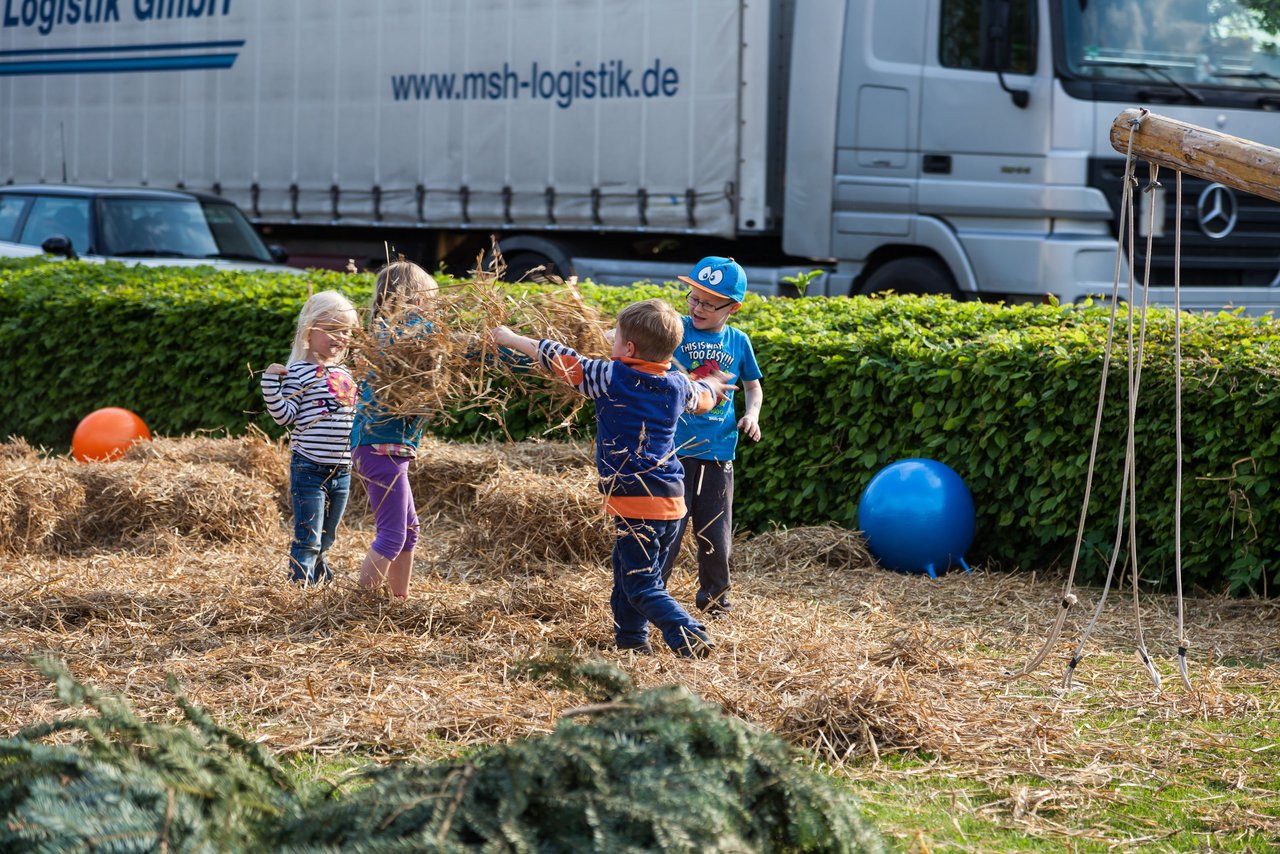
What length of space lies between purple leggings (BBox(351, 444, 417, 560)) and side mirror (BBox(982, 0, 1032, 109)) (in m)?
7.06

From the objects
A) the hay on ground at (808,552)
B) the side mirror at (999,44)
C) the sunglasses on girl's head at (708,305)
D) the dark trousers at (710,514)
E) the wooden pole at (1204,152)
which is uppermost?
the side mirror at (999,44)

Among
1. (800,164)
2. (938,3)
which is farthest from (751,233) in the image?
(938,3)

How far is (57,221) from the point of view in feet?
43.8

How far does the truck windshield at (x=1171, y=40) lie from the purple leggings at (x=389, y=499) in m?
7.30

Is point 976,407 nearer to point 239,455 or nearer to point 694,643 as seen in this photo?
point 694,643

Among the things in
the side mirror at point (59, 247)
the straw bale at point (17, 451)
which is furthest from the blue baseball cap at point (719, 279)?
the side mirror at point (59, 247)

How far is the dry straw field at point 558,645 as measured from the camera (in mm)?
4234

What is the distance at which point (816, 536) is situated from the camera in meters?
7.24

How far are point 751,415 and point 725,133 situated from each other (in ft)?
24.6

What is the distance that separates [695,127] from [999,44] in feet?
9.72

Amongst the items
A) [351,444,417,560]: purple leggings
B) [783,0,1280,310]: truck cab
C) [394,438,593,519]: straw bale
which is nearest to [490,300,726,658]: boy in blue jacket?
[351,444,417,560]: purple leggings

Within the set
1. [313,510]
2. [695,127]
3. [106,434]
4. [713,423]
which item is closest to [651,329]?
[713,423]

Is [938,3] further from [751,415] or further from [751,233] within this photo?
[751,415]

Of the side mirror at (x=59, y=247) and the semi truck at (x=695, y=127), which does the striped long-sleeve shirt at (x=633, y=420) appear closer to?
the semi truck at (x=695, y=127)
